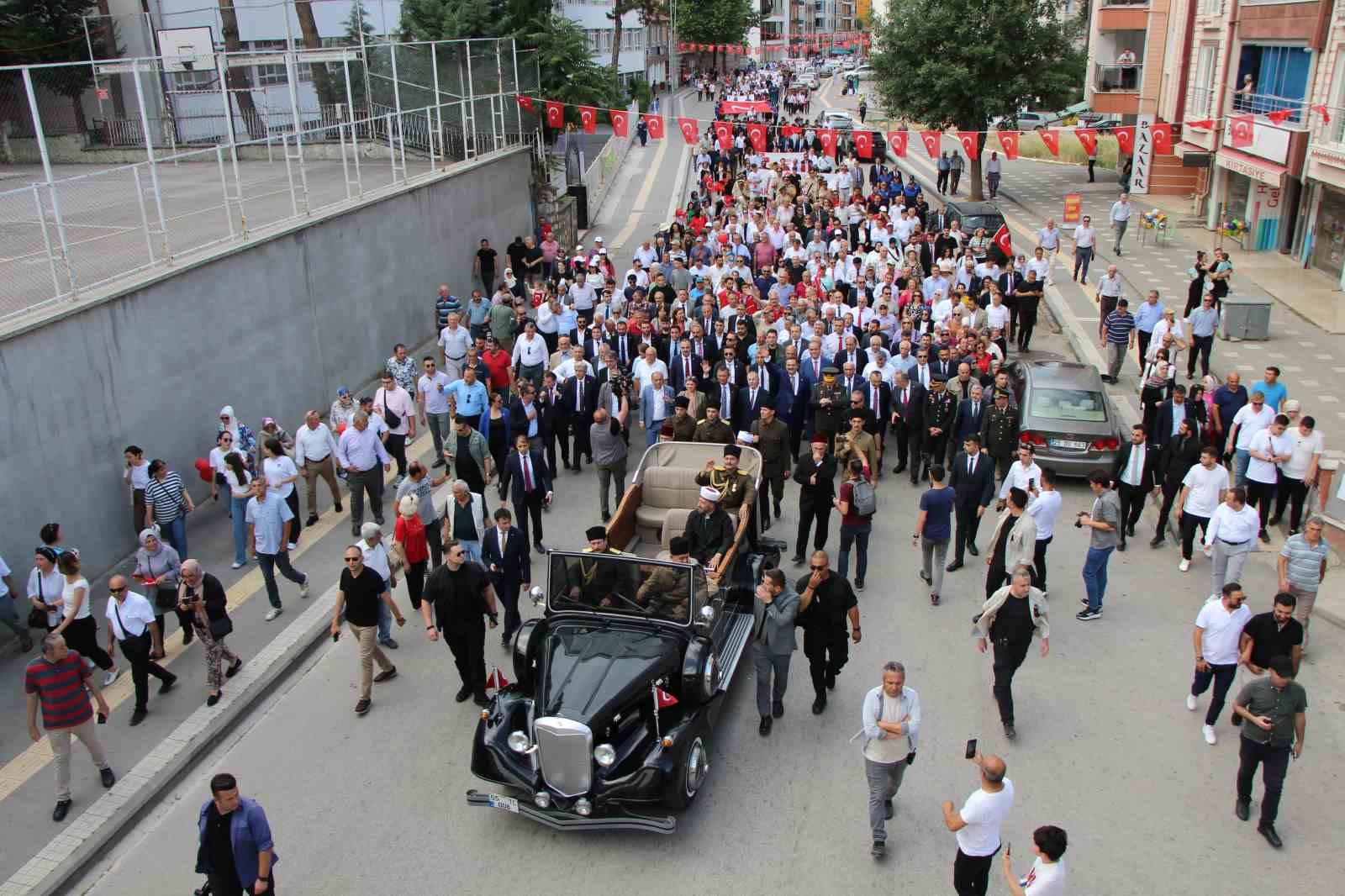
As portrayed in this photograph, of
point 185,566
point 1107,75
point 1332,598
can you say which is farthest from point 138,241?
point 1107,75

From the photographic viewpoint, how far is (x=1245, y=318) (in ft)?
64.8

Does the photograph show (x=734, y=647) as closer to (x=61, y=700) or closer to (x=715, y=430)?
(x=715, y=430)

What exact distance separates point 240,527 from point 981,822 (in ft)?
29.5

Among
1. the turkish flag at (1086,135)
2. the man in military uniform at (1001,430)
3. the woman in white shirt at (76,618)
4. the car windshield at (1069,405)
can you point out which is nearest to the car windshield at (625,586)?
the woman in white shirt at (76,618)

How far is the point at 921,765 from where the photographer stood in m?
8.22

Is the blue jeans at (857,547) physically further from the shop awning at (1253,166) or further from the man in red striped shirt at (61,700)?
the shop awning at (1253,166)

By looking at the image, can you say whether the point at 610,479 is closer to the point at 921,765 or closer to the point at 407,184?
the point at 921,765

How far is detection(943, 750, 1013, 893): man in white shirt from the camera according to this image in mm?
6141

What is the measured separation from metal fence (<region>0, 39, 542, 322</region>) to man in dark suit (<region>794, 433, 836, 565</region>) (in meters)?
8.34

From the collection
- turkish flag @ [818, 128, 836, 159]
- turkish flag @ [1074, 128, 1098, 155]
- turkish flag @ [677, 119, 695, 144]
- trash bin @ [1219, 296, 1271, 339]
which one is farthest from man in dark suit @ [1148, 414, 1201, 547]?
turkish flag @ [818, 128, 836, 159]

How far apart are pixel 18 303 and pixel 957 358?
443 inches

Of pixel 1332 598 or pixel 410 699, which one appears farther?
pixel 1332 598

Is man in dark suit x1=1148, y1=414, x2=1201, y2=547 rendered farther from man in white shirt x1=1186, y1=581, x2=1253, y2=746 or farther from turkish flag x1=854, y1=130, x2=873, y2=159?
turkish flag x1=854, y1=130, x2=873, y2=159

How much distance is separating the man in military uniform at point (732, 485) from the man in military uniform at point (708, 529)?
0.60m
